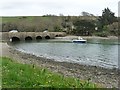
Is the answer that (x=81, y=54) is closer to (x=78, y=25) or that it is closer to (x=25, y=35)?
(x=25, y=35)

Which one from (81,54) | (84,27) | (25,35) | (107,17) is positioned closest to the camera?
(81,54)

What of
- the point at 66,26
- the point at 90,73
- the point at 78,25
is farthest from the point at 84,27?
the point at 90,73

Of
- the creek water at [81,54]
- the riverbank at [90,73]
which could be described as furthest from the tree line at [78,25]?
the riverbank at [90,73]

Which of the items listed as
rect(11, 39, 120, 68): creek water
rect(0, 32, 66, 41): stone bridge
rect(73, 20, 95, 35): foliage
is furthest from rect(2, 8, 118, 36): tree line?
rect(11, 39, 120, 68): creek water

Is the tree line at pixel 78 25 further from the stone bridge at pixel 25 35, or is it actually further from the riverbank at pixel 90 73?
the riverbank at pixel 90 73

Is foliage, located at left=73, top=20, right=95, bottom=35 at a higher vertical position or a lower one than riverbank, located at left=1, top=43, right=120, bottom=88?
higher

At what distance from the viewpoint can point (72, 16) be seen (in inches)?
7608

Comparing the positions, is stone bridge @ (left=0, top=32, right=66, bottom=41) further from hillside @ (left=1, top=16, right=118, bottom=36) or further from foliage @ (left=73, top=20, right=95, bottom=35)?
hillside @ (left=1, top=16, right=118, bottom=36)

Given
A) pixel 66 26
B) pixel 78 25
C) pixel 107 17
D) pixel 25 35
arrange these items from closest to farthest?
pixel 25 35 < pixel 78 25 < pixel 107 17 < pixel 66 26

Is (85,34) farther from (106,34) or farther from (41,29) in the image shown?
(41,29)

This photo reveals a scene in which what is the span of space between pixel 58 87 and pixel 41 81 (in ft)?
6.11

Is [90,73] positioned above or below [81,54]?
above

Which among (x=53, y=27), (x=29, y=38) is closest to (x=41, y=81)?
(x=29, y=38)

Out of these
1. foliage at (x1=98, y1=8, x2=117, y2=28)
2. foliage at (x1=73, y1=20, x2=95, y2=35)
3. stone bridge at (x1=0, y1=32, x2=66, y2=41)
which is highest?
foliage at (x1=98, y1=8, x2=117, y2=28)
